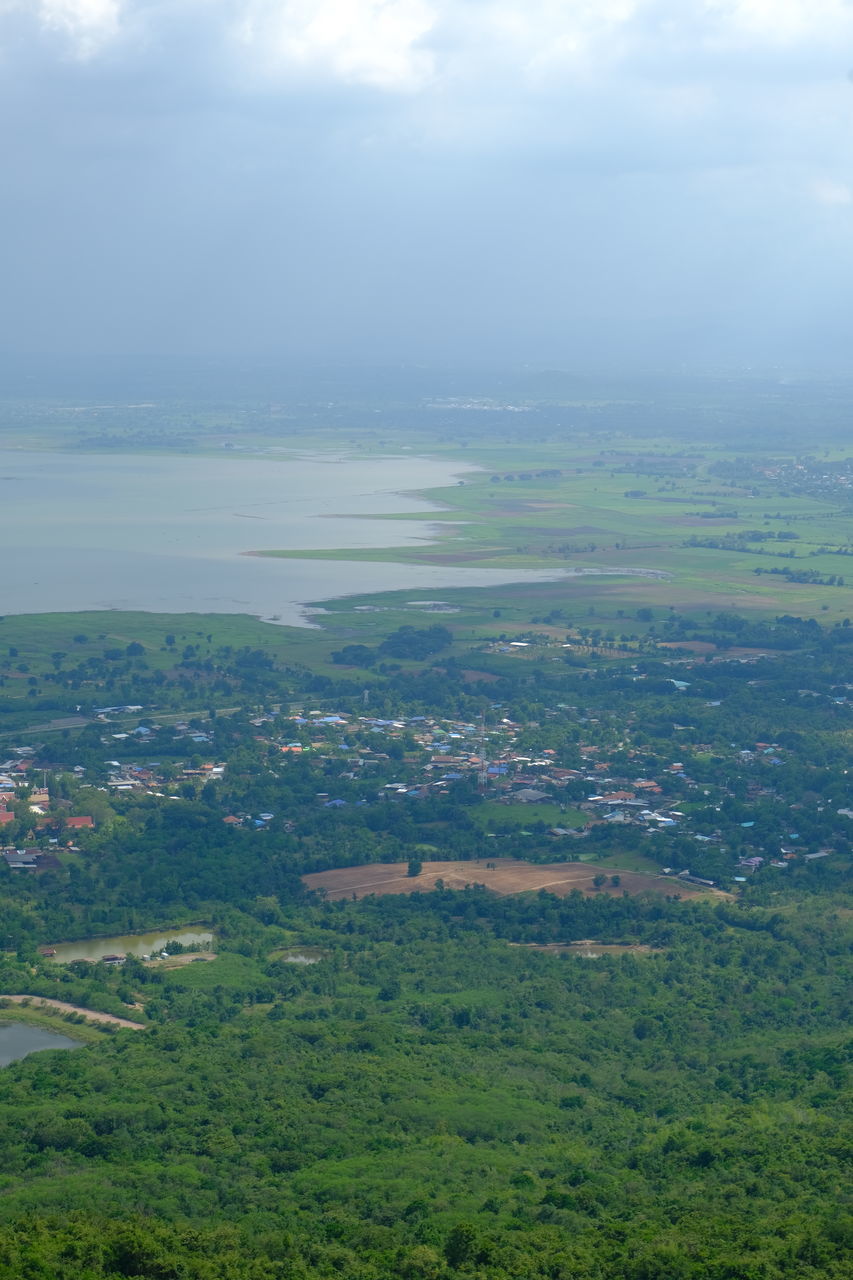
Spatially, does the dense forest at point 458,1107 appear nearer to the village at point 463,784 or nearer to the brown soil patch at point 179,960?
the brown soil patch at point 179,960

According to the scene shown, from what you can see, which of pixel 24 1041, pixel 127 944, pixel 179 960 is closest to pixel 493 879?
pixel 179 960

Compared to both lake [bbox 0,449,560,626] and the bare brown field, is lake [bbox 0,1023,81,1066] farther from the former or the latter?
lake [bbox 0,449,560,626]

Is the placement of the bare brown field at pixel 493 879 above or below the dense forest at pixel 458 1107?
above

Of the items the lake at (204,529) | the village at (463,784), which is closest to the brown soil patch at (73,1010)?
the village at (463,784)

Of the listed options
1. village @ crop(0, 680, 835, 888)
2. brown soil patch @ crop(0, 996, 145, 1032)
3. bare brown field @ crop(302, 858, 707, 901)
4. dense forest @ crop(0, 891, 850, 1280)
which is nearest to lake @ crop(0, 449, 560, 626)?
village @ crop(0, 680, 835, 888)

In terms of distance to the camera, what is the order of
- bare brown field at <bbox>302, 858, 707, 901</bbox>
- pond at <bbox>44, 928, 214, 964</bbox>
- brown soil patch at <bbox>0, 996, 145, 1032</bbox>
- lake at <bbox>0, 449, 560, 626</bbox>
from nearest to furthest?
brown soil patch at <bbox>0, 996, 145, 1032</bbox> → pond at <bbox>44, 928, 214, 964</bbox> → bare brown field at <bbox>302, 858, 707, 901</bbox> → lake at <bbox>0, 449, 560, 626</bbox>
